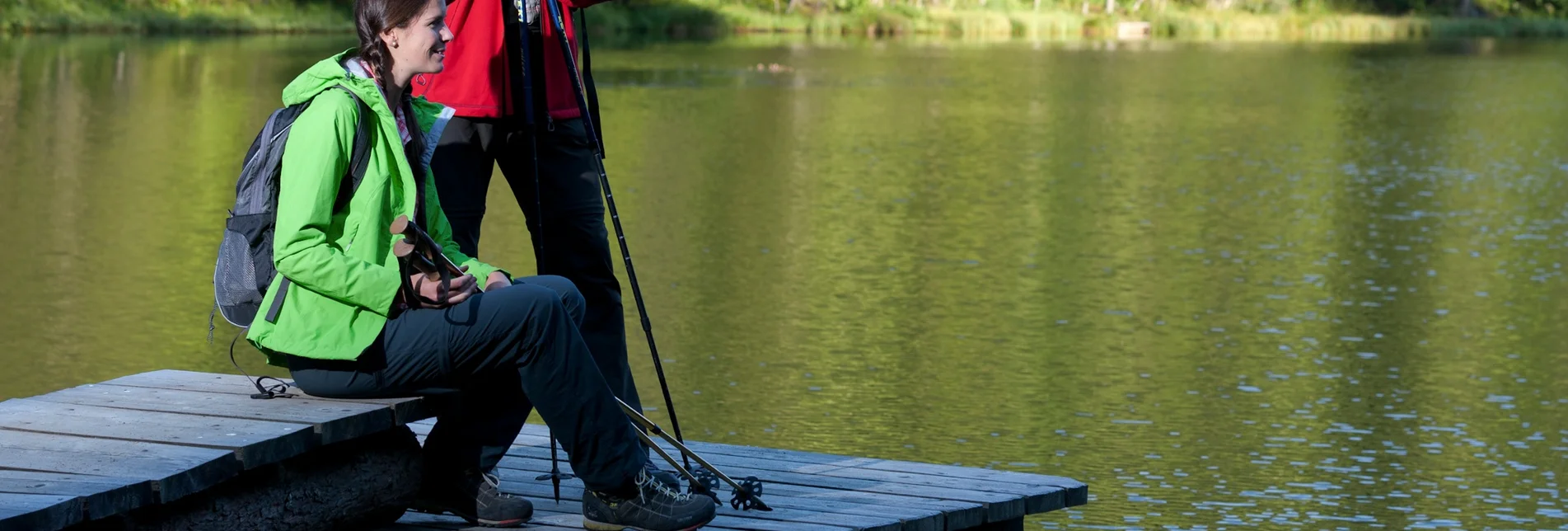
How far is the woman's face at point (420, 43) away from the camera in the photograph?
4.32 m

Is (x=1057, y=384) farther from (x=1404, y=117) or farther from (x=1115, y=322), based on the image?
(x=1404, y=117)

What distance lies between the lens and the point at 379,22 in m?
4.32

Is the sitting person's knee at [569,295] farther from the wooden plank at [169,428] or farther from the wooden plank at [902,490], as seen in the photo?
the wooden plank at [902,490]

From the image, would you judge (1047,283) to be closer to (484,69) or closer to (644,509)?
(484,69)

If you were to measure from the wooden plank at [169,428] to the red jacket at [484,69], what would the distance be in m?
1.08

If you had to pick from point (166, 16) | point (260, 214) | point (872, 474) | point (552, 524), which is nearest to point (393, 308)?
point (260, 214)

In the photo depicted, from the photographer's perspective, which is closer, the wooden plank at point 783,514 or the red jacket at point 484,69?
the wooden plank at point 783,514

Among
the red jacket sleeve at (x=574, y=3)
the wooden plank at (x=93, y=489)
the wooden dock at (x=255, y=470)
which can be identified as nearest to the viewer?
the wooden plank at (x=93, y=489)

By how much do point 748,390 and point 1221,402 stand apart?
2008 mm

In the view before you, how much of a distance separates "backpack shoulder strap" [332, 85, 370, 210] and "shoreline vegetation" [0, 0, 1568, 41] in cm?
4260

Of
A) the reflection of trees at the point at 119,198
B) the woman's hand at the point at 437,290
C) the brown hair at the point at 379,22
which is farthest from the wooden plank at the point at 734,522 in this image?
the reflection of trees at the point at 119,198

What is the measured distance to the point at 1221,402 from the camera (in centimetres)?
933

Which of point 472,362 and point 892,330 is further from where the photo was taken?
point 892,330

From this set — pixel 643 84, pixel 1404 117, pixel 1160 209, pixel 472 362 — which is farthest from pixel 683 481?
pixel 643 84
